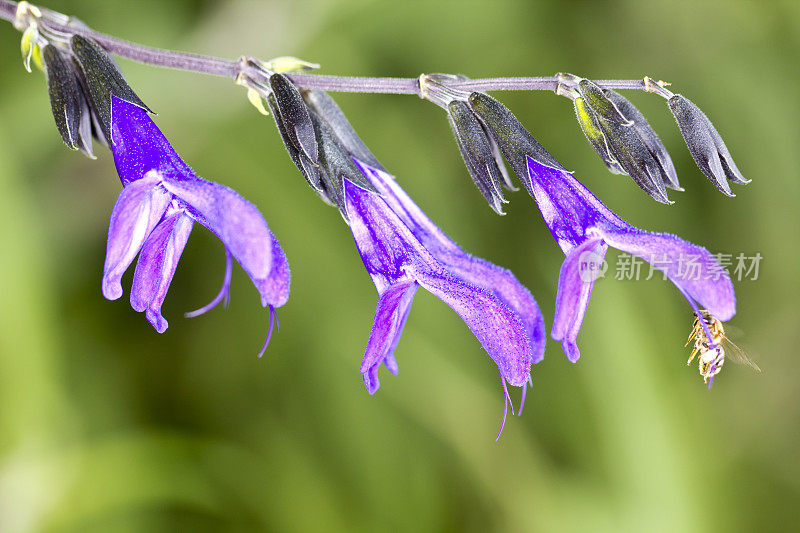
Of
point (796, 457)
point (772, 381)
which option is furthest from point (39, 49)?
point (796, 457)

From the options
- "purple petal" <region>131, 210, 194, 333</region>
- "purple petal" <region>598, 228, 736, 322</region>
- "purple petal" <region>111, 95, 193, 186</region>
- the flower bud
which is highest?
"purple petal" <region>111, 95, 193, 186</region>

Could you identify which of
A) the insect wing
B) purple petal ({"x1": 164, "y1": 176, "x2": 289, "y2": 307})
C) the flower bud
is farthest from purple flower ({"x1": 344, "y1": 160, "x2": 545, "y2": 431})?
the insect wing

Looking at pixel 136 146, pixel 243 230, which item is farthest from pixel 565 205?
pixel 136 146

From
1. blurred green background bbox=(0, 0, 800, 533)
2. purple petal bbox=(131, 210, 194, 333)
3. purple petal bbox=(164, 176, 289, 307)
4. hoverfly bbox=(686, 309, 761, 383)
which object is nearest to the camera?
purple petal bbox=(164, 176, 289, 307)

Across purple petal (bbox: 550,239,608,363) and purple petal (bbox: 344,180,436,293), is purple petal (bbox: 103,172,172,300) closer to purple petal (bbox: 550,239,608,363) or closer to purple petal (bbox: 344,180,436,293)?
purple petal (bbox: 344,180,436,293)

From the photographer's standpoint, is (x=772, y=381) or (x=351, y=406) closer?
(x=351, y=406)

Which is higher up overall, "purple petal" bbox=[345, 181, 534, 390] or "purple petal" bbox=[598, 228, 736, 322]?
"purple petal" bbox=[345, 181, 534, 390]

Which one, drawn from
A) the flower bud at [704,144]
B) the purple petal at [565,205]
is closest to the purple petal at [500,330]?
the purple petal at [565,205]

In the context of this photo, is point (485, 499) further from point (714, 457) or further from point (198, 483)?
point (198, 483)
